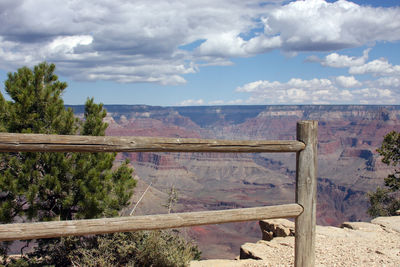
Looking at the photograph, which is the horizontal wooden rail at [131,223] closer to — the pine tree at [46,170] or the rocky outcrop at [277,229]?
the pine tree at [46,170]

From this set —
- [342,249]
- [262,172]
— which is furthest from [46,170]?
[262,172]

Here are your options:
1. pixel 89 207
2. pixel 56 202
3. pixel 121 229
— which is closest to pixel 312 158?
pixel 121 229

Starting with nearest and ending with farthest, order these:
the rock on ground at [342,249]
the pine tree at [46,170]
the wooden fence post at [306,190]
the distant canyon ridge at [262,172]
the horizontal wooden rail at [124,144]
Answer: the horizontal wooden rail at [124,144] < the wooden fence post at [306,190] < the rock on ground at [342,249] < the pine tree at [46,170] < the distant canyon ridge at [262,172]

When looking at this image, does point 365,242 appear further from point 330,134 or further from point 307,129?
point 330,134

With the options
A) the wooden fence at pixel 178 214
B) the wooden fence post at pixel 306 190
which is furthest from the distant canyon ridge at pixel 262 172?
the wooden fence at pixel 178 214

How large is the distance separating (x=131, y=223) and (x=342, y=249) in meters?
4.20

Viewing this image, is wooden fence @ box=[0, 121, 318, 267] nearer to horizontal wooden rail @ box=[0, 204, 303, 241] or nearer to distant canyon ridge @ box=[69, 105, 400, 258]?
horizontal wooden rail @ box=[0, 204, 303, 241]

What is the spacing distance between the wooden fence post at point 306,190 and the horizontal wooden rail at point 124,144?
0.10 m

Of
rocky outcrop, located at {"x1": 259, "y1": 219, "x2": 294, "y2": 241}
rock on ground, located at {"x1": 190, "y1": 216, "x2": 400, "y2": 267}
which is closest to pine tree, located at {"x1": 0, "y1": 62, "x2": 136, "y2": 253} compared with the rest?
rock on ground, located at {"x1": 190, "y1": 216, "x2": 400, "y2": 267}

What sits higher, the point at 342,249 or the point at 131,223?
the point at 131,223

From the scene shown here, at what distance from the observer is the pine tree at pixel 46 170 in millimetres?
6512

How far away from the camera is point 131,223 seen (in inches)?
113

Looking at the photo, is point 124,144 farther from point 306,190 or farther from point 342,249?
point 342,249

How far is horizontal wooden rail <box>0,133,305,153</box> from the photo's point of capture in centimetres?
258
